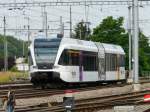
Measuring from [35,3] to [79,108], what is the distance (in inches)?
1182

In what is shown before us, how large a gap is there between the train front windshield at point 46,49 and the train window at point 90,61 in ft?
11.4

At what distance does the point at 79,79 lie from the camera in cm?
3819

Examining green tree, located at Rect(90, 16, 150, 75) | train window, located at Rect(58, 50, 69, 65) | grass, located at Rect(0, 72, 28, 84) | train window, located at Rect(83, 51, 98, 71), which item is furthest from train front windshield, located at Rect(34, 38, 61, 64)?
green tree, located at Rect(90, 16, 150, 75)

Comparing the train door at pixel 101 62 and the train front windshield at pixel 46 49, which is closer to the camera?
the train front windshield at pixel 46 49

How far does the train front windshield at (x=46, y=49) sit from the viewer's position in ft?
115

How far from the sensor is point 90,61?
40250 millimetres

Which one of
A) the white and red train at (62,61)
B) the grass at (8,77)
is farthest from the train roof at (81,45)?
the grass at (8,77)

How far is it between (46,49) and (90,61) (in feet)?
18.0

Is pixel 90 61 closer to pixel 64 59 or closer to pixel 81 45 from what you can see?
pixel 81 45

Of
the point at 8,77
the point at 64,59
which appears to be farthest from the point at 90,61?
the point at 8,77

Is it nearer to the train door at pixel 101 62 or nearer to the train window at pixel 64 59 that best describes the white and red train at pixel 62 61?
the train window at pixel 64 59

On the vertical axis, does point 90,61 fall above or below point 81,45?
below

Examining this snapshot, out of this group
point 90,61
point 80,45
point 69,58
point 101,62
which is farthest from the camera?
point 101,62

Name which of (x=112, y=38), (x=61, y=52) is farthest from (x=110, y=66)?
(x=112, y=38)
